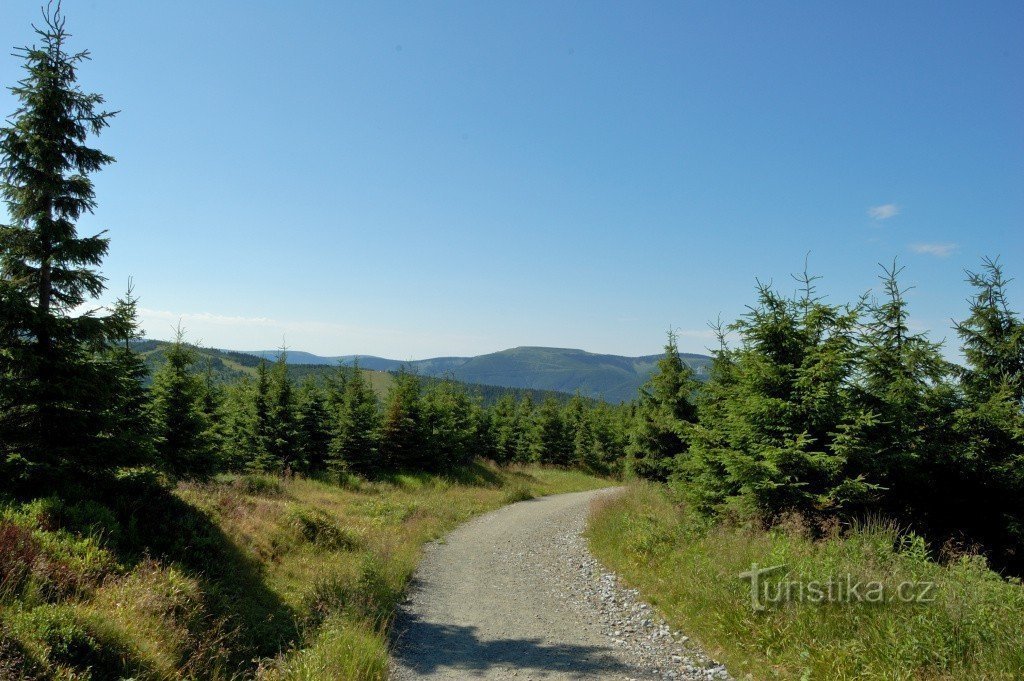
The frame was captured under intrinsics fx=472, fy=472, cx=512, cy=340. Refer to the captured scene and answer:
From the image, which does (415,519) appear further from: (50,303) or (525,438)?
(525,438)

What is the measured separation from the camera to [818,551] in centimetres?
862

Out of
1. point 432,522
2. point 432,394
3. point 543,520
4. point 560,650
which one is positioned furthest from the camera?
point 432,394

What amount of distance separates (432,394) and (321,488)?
13950 millimetres

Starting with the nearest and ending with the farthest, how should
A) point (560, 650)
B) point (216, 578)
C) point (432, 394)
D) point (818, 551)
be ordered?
1. point (560, 650)
2. point (818, 551)
3. point (216, 578)
4. point (432, 394)

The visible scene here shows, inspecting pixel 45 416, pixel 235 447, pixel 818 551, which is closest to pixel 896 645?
pixel 818 551

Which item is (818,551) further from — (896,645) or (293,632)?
(293,632)

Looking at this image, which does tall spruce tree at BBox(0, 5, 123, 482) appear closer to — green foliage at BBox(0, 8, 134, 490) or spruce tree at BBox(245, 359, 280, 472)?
green foliage at BBox(0, 8, 134, 490)

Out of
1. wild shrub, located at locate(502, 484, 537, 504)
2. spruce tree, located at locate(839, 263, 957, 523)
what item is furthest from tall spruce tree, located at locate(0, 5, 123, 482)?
wild shrub, located at locate(502, 484, 537, 504)

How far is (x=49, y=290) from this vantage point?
10008 millimetres

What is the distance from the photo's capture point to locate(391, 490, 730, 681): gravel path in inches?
287

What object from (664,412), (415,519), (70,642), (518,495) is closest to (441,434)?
(518,495)

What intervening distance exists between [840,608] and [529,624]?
17.4ft
